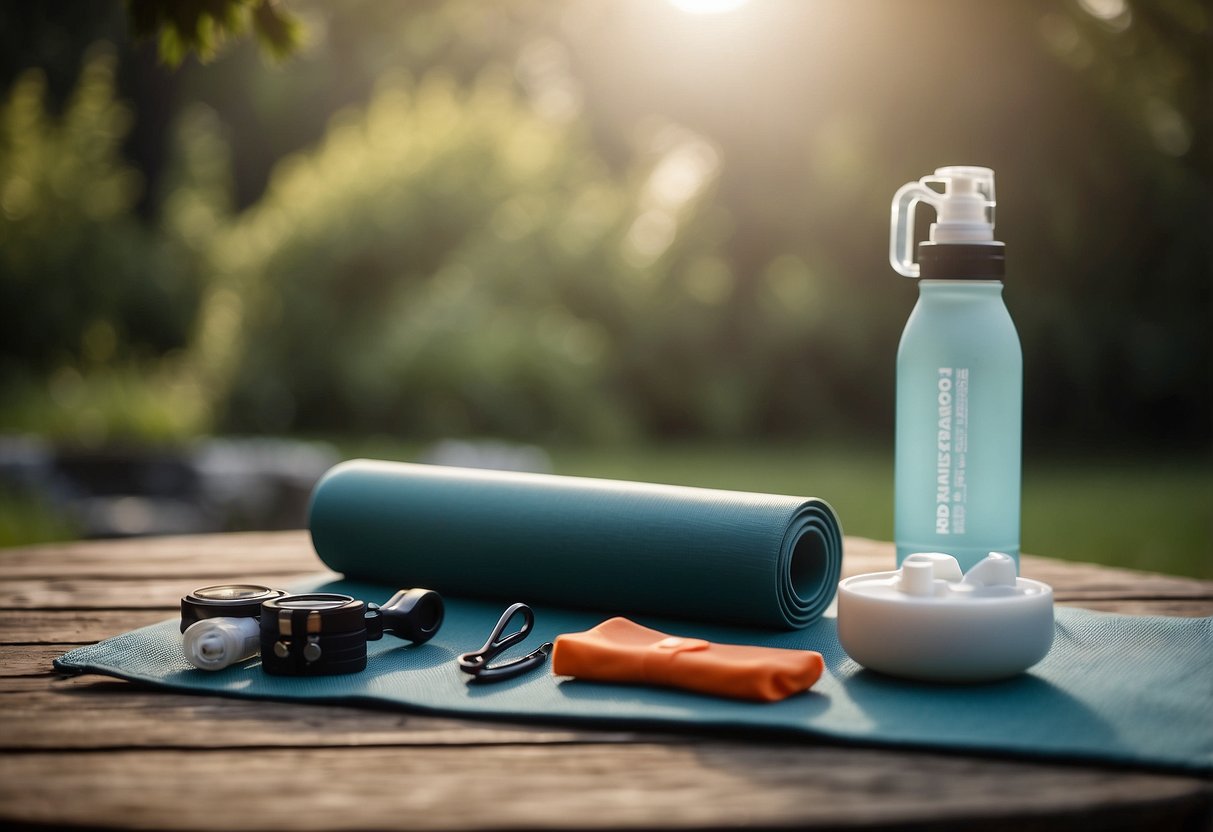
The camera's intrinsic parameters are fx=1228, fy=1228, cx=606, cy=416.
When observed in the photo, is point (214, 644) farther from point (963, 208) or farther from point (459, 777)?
point (963, 208)

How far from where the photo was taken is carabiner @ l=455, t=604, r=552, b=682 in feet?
3.83

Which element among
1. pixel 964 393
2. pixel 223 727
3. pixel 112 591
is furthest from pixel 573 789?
pixel 112 591

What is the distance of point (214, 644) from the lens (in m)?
1.19

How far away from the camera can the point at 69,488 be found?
5.11 m

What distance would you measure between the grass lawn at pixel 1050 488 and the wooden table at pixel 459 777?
389 cm

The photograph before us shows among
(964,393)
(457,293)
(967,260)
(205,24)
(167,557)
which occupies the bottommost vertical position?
(167,557)

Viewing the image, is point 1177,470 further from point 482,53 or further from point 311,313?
point 482,53

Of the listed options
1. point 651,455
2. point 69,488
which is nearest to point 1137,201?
point 651,455

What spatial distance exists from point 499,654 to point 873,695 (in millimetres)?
393

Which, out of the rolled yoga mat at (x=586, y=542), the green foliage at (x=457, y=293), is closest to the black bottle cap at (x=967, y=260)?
the rolled yoga mat at (x=586, y=542)

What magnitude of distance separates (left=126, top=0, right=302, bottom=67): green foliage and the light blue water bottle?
1.17 meters

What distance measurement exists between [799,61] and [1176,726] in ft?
18.8

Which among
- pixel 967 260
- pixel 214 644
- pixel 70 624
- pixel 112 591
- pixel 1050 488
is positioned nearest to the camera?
pixel 214 644

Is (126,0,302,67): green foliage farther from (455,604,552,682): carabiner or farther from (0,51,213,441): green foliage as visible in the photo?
(0,51,213,441): green foliage
